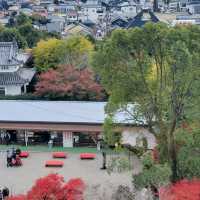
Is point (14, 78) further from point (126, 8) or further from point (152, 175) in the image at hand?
point (126, 8)

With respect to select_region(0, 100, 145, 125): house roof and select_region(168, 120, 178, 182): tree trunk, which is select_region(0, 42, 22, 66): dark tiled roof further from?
select_region(168, 120, 178, 182): tree trunk

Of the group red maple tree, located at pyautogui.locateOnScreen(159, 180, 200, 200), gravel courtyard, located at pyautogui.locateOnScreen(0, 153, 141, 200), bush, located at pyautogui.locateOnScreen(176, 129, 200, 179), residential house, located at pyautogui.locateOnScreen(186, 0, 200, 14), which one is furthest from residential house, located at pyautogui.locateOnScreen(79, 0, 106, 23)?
red maple tree, located at pyautogui.locateOnScreen(159, 180, 200, 200)

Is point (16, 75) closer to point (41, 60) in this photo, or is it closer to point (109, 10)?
point (41, 60)

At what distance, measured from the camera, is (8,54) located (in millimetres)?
27844

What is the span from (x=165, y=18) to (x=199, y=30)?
156ft

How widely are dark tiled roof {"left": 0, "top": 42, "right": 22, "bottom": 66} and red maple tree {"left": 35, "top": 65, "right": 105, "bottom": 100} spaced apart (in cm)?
310

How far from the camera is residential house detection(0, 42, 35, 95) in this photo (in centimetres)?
2666

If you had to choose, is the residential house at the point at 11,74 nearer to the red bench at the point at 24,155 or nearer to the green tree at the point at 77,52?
the green tree at the point at 77,52

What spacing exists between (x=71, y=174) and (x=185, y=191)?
611 centimetres

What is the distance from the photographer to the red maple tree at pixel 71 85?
23969 mm

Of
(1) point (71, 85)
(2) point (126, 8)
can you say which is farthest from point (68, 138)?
(2) point (126, 8)

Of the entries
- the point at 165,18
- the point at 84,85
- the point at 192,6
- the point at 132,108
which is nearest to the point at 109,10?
the point at 192,6

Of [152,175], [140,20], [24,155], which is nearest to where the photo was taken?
[152,175]

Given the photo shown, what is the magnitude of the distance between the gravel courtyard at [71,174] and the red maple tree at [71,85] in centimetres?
506
